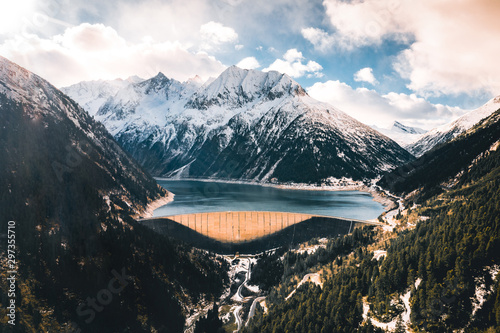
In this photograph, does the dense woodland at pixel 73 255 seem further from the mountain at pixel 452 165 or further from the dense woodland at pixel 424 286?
the mountain at pixel 452 165

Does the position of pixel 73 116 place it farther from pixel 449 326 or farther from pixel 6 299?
pixel 449 326

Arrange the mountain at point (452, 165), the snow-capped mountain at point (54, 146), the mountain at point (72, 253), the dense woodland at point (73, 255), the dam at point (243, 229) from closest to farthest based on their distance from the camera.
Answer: the dense woodland at point (73, 255) < the mountain at point (72, 253) < the snow-capped mountain at point (54, 146) < the dam at point (243, 229) < the mountain at point (452, 165)

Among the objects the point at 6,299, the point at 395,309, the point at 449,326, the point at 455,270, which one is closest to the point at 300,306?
the point at 395,309

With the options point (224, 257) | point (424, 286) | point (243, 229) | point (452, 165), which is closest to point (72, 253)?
point (224, 257)

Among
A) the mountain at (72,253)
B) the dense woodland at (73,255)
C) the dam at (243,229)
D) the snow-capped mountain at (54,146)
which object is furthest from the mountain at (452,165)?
the snow-capped mountain at (54,146)

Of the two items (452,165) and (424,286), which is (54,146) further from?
(452,165)
